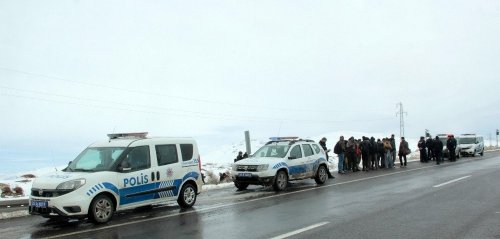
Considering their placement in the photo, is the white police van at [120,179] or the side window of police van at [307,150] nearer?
the white police van at [120,179]

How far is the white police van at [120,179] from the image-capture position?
933 cm

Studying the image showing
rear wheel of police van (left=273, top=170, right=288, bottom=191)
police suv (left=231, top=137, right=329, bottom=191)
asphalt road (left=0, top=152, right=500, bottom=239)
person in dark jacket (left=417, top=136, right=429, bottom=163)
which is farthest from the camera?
person in dark jacket (left=417, top=136, right=429, bottom=163)

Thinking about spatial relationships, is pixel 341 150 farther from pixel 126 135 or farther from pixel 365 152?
pixel 126 135

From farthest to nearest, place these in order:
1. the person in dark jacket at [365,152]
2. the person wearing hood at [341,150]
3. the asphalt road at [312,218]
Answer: the person in dark jacket at [365,152] → the person wearing hood at [341,150] → the asphalt road at [312,218]

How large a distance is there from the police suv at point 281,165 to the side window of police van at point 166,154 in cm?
416

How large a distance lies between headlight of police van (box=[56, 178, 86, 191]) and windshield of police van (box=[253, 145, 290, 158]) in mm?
8352

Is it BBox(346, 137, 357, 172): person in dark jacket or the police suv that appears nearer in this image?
the police suv

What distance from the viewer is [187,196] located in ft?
39.9

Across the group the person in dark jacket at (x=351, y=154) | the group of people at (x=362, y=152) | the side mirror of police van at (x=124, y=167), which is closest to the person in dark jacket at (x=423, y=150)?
the group of people at (x=362, y=152)

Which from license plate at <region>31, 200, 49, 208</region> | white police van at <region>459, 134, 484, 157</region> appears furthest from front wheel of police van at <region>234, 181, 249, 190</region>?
white police van at <region>459, 134, 484, 157</region>

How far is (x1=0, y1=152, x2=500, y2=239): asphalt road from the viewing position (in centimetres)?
820

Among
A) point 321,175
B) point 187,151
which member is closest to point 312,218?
point 187,151

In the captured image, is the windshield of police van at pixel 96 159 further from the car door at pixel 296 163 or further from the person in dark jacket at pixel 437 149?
the person in dark jacket at pixel 437 149

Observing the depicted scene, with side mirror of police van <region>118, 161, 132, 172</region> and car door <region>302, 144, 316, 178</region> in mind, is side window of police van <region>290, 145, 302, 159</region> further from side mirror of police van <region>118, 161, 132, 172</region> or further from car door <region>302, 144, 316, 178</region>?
side mirror of police van <region>118, 161, 132, 172</region>
